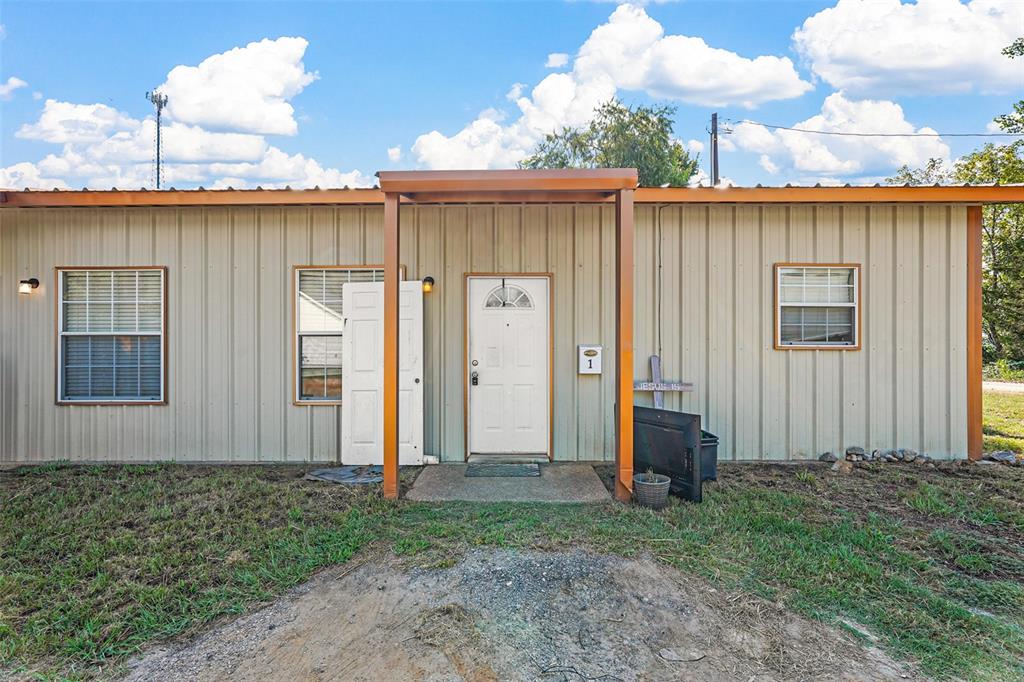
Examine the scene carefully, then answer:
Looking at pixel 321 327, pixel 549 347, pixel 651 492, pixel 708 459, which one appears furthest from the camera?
pixel 321 327

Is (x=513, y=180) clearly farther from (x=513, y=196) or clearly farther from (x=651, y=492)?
(x=651, y=492)

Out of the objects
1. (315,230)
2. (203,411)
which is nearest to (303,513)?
(203,411)

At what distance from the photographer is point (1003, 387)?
1289cm

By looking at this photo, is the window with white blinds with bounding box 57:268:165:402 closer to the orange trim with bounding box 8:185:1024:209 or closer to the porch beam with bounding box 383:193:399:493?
the orange trim with bounding box 8:185:1024:209

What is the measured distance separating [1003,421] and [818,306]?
16.5 ft

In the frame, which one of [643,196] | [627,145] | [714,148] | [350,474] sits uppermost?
[627,145]

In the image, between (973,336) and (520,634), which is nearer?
(520,634)

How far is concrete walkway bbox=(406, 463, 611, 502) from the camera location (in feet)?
15.5

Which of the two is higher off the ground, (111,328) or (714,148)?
(714,148)

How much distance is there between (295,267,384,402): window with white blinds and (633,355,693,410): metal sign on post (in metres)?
2.98

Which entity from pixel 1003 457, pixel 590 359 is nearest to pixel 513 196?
pixel 590 359

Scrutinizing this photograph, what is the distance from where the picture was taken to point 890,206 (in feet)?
19.9

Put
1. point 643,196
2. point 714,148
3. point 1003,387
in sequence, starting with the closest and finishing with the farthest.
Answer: point 643,196 → point 1003,387 → point 714,148

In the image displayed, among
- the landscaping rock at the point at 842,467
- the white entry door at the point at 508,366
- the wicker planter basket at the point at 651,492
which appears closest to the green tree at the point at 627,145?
the white entry door at the point at 508,366
